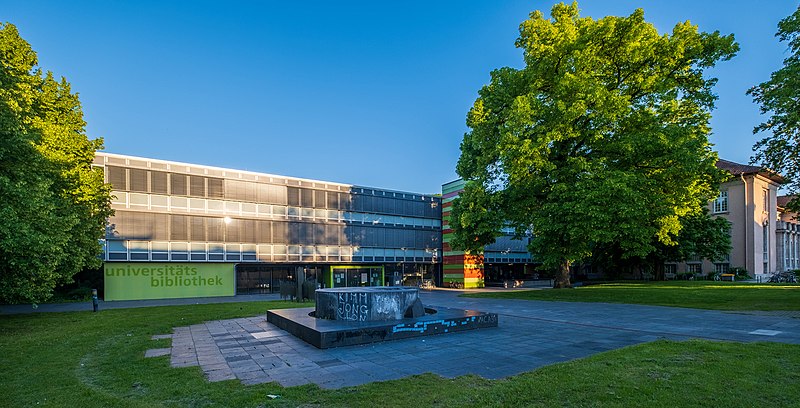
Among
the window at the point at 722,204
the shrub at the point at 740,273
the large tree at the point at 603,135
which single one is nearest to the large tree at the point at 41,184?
Answer: the large tree at the point at 603,135

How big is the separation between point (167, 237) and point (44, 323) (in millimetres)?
14883

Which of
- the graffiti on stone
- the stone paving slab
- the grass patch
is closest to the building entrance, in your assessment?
the graffiti on stone

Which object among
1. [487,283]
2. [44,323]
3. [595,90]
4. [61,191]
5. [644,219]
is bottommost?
[487,283]

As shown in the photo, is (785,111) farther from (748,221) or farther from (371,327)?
(748,221)

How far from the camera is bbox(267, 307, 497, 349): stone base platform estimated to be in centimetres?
1015

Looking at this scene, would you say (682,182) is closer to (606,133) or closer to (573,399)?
(606,133)

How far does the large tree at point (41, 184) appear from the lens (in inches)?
549

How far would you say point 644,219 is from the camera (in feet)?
69.2

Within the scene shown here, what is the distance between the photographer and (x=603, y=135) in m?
22.8

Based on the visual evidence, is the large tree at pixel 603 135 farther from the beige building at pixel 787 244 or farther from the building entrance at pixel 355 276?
the beige building at pixel 787 244

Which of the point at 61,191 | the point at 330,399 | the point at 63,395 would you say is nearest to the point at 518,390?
the point at 330,399

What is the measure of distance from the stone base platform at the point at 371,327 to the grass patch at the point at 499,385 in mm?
3030

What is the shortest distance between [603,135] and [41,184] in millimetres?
25582

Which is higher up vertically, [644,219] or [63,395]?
[644,219]
